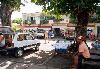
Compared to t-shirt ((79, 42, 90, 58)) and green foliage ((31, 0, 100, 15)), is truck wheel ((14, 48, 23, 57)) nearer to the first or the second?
green foliage ((31, 0, 100, 15))

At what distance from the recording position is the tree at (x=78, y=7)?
48.5ft

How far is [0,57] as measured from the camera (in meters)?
14.9

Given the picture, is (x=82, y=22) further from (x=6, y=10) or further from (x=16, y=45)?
(x=6, y=10)

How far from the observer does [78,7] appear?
1494 centimetres

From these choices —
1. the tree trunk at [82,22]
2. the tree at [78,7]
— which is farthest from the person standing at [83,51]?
the tree trunk at [82,22]

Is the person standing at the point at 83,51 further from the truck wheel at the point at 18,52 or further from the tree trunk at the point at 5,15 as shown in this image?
the tree trunk at the point at 5,15

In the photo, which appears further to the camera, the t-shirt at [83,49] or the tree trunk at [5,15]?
the tree trunk at [5,15]

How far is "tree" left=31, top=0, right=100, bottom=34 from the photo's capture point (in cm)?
1479

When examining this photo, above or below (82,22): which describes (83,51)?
below

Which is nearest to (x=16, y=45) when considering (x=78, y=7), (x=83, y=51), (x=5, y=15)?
(x=78, y=7)

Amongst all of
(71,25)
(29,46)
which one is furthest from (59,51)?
(71,25)

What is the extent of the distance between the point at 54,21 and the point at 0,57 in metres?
31.1

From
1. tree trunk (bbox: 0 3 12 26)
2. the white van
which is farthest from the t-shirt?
tree trunk (bbox: 0 3 12 26)

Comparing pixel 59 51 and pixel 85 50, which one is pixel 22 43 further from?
pixel 85 50
